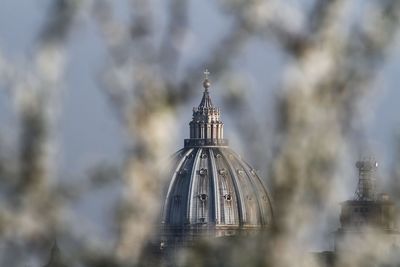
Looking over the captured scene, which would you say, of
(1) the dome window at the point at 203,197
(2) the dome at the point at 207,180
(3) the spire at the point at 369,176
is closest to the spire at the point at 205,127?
(2) the dome at the point at 207,180

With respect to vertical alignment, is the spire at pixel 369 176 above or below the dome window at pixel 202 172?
below

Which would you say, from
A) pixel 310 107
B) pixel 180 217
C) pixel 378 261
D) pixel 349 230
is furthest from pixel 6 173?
pixel 180 217

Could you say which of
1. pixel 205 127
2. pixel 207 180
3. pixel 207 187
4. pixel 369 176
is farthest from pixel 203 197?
pixel 369 176

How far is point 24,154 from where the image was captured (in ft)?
17.8

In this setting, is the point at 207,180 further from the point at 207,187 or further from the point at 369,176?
the point at 369,176

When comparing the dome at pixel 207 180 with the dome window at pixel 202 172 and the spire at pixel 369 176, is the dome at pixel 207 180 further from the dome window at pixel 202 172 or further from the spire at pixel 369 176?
the spire at pixel 369 176

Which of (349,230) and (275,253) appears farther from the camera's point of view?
(349,230)

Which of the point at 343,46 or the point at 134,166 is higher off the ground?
the point at 343,46

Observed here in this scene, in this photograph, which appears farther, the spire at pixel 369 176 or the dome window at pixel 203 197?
the dome window at pixel 203 197

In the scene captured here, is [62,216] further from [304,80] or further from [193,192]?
[193,192]

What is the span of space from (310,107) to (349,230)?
204 centimetres

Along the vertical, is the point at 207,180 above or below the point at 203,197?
above

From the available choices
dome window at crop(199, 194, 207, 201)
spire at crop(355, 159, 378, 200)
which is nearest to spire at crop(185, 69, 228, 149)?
dome window at crop(199, 194, 207, 201)

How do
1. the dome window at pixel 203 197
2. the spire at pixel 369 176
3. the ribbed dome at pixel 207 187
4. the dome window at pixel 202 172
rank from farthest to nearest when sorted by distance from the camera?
the dome window at pixel 202 172 → the dome window at pixel 203 197 → the ribbed dome at pixel 207 187 → the spire at pixel 369 176
